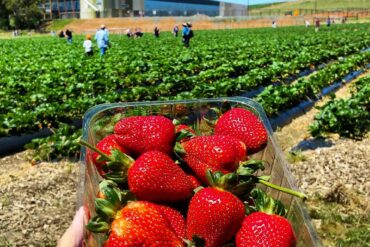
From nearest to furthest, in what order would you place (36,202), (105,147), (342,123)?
(105,147) < (36,202) < (342,123)

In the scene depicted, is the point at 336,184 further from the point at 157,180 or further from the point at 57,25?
the point at 57,25

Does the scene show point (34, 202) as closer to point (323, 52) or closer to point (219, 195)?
point (219, 195)

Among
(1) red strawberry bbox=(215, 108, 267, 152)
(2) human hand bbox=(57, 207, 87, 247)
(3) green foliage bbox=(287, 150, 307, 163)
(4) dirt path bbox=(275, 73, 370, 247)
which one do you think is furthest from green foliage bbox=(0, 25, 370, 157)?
(1) red strawberry bbox=(215, 108, 267, 152)

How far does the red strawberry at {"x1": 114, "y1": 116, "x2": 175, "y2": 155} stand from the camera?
1.66 meters

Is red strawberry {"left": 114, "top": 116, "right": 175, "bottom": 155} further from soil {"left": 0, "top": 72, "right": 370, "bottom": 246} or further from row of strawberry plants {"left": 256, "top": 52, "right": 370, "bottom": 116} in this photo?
row of strawberry plants {"left": 256, "top": 52, "right": 370, "bottom": 116}

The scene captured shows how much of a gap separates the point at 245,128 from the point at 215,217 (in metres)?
Result: 0.43

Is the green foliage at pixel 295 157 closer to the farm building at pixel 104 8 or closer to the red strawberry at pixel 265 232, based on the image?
the red strawberry at pixel 265 232

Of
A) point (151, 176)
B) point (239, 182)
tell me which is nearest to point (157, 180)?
point (151, 176)

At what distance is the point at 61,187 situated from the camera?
571cm

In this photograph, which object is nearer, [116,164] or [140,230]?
[140,230]

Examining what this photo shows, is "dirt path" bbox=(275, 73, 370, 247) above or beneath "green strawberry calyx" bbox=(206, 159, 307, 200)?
beneath

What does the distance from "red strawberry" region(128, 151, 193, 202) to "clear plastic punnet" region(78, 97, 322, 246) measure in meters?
0.17

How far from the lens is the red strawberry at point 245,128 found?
5.73 ft

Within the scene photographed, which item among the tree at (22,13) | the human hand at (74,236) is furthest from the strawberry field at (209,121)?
the tree at (22,13)
